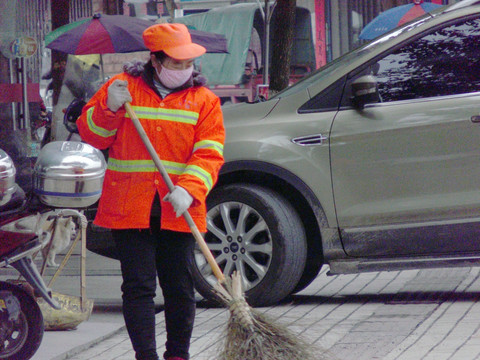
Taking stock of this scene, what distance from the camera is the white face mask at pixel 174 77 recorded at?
4.79 metres

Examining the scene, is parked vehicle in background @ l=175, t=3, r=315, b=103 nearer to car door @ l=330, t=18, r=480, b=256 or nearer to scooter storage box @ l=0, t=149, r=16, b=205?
car door @ l=330, t=18, r=480, b=256

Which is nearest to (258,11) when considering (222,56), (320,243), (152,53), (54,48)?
(222,56)

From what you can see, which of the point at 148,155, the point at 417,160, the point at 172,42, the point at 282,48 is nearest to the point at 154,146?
the point at 148,155

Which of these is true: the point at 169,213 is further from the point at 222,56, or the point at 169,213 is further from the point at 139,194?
the point at 222,56

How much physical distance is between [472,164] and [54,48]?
602cm

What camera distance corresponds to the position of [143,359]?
4812 mm

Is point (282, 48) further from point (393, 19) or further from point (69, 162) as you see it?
point (69, 162)

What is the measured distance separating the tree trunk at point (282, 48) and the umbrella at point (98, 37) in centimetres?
144

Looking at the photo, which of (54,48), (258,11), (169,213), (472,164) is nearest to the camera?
(169,213)

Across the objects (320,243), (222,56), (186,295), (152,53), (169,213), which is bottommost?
(222,56)

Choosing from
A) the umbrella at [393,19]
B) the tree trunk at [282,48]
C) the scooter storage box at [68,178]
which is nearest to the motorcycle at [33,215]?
the scooter storage box at [68,178]

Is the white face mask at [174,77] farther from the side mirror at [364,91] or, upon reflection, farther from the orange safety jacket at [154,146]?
the side mirror at [364,91]

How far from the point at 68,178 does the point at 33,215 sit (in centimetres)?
25

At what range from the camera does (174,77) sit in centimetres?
480
